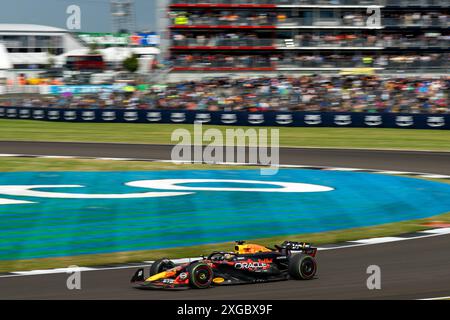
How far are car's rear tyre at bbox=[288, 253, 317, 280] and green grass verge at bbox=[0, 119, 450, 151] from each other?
19957mm

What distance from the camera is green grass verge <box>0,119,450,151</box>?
100ft

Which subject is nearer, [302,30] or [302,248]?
[302,248]

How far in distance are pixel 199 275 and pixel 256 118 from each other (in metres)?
28.2

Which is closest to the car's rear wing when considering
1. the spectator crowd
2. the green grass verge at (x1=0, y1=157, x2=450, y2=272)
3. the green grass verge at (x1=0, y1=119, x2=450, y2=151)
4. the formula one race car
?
the formula one race car

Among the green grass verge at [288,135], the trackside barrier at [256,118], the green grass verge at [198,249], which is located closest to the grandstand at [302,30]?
the trackside barrier at [256,118]

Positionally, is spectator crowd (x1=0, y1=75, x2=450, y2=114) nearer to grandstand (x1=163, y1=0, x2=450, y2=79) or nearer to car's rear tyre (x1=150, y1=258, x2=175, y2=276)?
grandstand (x1=163, y1=0, x2=450, y2=79)

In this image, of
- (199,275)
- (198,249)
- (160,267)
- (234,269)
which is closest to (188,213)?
(198,249)

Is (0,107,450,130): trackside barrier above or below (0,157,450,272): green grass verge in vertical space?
below

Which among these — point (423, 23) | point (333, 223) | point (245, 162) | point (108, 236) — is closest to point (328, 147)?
point (245, 162)

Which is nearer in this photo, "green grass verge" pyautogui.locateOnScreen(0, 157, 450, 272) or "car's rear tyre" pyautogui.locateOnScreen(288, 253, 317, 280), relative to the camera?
"car's rear tyre" pyautogui.locateOnScreen(288, 253, 317, 280)

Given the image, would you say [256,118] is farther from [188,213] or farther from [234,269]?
[234,269]

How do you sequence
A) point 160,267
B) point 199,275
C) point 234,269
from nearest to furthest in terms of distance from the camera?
point 199,275, point 234,269, point 160,267

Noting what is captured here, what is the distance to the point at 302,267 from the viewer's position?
9.66 metres
